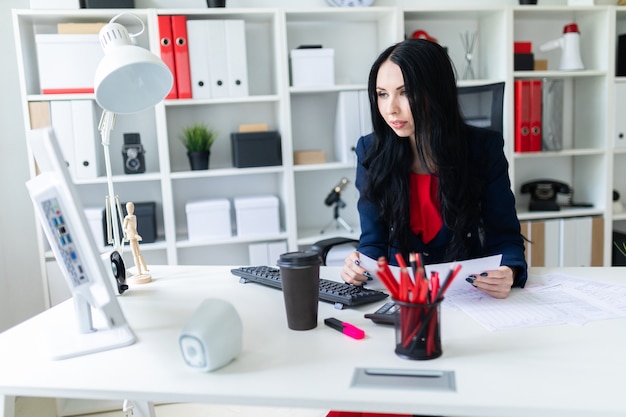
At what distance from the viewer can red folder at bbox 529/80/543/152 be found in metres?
2.82

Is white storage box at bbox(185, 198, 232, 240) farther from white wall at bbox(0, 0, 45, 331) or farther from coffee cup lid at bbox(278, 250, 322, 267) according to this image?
coffee cup lid at bbox(278, 250, 322, 267)

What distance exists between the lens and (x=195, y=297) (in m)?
1.27

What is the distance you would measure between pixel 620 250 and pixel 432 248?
1804mm

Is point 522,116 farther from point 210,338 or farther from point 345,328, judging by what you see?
point 210,338

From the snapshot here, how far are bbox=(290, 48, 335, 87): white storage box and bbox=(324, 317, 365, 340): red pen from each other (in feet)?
6.19

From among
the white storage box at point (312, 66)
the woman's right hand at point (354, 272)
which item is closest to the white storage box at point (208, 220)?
the white storage box at point (312, 66)

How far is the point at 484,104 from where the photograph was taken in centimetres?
224

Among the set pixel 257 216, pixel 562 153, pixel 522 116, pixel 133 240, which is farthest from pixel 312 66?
pixel 133 240

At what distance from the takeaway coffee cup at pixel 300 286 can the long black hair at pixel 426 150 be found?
2.06ft

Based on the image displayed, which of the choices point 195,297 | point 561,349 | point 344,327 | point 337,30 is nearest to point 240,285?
point 195,297

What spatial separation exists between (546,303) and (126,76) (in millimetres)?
1024

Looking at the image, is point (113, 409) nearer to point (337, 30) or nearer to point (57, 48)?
point (57, 48)

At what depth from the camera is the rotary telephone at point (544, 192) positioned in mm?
3021

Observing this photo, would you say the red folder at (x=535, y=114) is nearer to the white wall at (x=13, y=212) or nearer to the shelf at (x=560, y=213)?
the shelf at (x=560, y=213)
